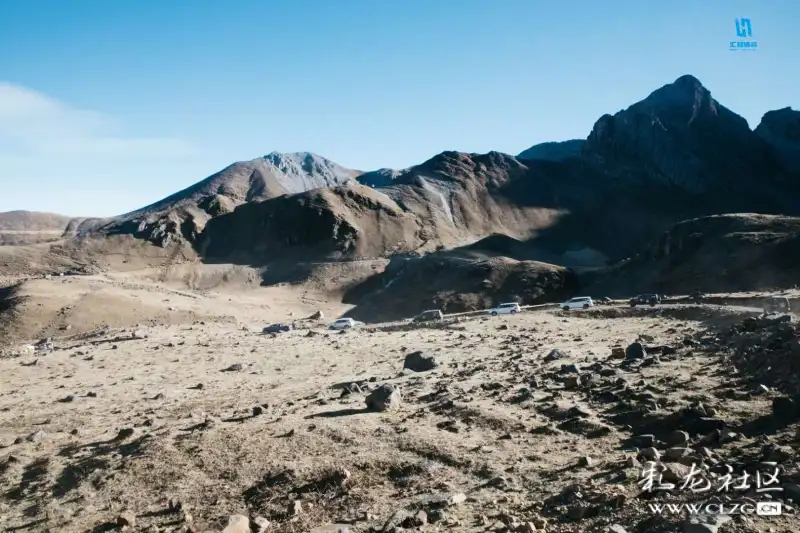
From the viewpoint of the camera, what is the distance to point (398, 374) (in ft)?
63.9

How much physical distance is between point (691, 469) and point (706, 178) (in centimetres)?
12175

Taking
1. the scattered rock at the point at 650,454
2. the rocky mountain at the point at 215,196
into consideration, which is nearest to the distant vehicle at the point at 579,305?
the scattered rock at the point at 650,454

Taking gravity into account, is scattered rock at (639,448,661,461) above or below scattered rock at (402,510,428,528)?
above

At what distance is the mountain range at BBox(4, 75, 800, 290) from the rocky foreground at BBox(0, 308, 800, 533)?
2809 inches

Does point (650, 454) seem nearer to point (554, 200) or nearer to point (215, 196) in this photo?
point (554, 200)

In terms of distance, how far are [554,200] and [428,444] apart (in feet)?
361

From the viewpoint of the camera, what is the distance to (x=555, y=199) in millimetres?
116250

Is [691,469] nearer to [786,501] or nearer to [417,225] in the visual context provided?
[786,501]

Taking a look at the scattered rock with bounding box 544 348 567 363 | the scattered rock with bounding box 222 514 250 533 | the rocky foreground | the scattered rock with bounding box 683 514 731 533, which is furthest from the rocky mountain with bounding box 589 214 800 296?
the scattered rock with bounding box 222 514 250 533

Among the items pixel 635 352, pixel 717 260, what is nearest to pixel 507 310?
pixel 717 260

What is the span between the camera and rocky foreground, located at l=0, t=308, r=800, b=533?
319 inches

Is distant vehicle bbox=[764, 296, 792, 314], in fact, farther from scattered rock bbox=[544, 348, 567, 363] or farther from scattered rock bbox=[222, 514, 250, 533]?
scattered rock bbox=[222, 514, 250, 533]

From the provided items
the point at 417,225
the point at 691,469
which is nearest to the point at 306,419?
the point at 691,469

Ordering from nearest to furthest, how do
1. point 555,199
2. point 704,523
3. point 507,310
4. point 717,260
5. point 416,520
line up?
A: point 704,523 < point 416,520 < point 507,310 < point 717,260 < point 555,199
